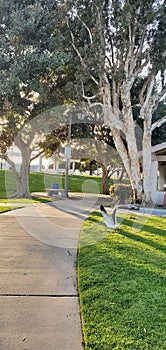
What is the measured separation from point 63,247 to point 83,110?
484 inches

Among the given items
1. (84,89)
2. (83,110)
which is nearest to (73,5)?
(84,89)

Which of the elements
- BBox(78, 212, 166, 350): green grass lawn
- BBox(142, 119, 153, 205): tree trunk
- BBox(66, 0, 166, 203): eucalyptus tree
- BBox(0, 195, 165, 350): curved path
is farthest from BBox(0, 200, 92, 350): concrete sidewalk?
BBox(66, 0, 166, 203): eucalyptus tree

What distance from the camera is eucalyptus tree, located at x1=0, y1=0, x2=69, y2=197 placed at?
12.2 metres

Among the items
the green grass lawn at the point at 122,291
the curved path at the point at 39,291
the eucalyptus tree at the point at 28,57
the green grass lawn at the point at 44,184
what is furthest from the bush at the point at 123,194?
the curved path at the point at 39,291

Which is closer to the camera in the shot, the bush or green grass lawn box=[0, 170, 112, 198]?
the bush

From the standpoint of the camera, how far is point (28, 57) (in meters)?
12.1

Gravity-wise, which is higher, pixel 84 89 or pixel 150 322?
pixel 84 89

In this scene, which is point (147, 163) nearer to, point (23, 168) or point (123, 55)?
point (123, 55)

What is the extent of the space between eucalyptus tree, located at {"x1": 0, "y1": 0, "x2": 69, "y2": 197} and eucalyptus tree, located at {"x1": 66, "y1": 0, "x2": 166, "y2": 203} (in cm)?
98

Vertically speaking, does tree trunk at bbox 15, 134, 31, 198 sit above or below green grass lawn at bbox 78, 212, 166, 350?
above

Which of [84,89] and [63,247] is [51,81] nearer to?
[84,89]

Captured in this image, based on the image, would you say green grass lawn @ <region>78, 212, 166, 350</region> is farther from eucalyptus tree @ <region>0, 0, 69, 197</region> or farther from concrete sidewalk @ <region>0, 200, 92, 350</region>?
eucalyptus tree @ <region>0, 0, 69, 197</region>

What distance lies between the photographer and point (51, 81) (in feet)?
48.5

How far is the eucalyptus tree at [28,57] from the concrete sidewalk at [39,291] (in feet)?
27.3
